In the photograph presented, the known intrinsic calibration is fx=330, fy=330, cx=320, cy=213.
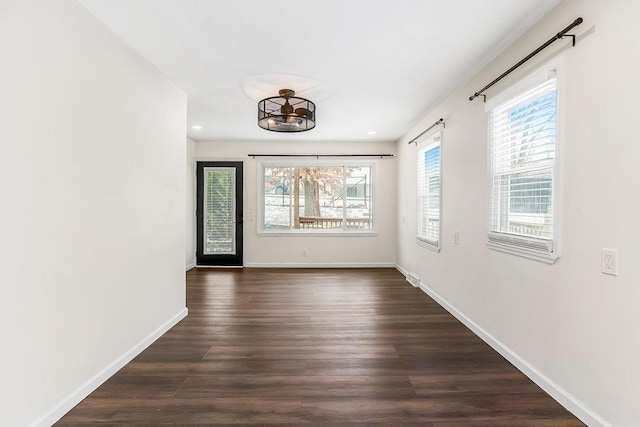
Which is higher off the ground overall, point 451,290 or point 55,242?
point 55,242

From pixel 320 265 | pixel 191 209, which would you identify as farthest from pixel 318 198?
pixel 191 209

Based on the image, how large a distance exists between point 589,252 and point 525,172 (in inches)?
30.8

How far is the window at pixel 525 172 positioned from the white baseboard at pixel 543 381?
0.78 meters

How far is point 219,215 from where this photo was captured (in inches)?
252

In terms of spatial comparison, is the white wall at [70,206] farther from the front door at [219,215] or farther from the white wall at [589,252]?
the front door at [219,215]

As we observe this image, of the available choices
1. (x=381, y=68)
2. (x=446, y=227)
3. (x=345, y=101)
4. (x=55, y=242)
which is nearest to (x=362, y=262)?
(x=446, y=227)

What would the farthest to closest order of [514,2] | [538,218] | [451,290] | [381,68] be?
[451,290] → [381,68] → [538,218] → [514,2]

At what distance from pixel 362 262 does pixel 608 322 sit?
4.79m

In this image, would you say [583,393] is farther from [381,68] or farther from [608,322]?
[381,68]

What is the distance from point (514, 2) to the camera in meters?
2.06

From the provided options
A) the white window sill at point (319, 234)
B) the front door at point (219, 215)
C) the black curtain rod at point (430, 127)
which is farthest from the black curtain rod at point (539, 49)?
the front door at point (219, 215)

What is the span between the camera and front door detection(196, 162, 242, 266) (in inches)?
250

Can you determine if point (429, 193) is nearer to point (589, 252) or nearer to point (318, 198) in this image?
point (318, 198)

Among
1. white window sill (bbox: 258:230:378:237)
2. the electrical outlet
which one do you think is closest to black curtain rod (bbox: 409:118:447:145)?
white window sill (bbox: 258:230:378:237)
